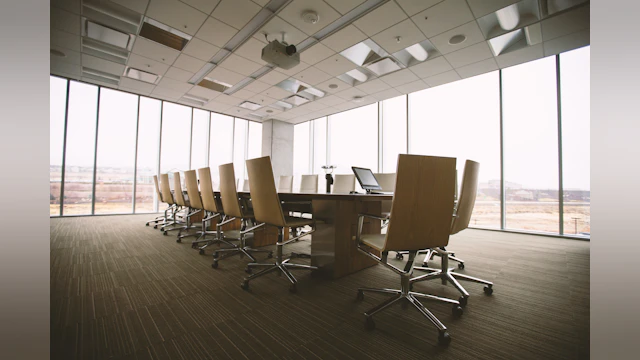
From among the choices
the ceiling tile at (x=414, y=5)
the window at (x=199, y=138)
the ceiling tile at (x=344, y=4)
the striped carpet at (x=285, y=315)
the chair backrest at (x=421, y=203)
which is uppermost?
the ceiling tile at (x=344, y=4)

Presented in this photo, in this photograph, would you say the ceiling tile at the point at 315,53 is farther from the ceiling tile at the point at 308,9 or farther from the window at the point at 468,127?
the window at the point at 468,127

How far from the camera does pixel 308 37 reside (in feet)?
14.7

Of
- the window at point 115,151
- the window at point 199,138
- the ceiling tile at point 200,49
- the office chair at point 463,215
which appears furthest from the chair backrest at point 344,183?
the window at point 115,151

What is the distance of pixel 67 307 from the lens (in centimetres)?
184

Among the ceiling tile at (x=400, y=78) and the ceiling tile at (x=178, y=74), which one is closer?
the ceiling tile at (x=400, y=78)

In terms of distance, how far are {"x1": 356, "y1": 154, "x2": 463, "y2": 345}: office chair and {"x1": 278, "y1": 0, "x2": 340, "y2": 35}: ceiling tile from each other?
3278 millimetres

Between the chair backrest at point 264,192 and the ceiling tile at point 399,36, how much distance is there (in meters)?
3.44

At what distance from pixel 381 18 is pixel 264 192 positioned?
3.41 metres

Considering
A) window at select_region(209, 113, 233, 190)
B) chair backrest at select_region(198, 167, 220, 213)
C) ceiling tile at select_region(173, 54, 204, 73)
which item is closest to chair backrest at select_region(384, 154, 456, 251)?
chair backrest at select_region(198, 167, 220, 213)

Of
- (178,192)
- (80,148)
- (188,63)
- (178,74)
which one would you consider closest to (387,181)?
(178,192)

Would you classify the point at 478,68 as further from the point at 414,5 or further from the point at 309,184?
the point at 309,184

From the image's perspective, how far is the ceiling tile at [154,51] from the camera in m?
4.64
